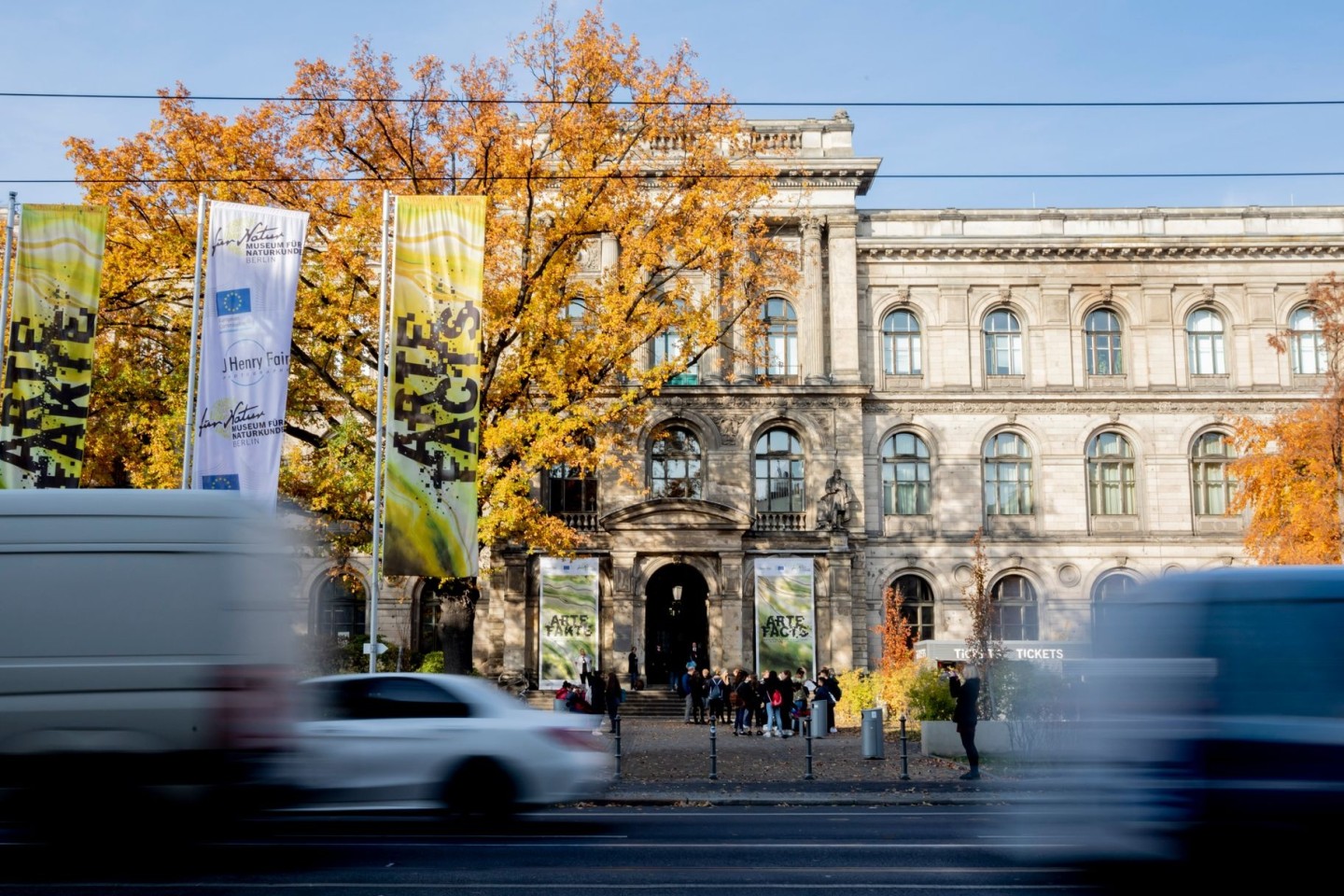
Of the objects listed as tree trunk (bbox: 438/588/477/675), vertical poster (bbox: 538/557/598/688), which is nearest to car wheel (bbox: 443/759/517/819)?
tree trunk (bbox: 438/588/477/675)

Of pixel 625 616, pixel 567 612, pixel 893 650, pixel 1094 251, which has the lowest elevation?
pixel 893 650

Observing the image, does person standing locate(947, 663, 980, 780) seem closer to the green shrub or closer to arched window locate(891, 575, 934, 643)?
the green shrub

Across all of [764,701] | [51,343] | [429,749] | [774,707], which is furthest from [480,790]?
[764,701]

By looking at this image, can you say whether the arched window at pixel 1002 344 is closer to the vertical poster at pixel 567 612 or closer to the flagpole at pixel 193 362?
the vertical poster at pixel 567 612

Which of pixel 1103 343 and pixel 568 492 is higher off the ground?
pixel 1103 343

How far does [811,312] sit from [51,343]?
87.7 ft

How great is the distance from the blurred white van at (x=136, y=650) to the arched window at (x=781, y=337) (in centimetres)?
3697

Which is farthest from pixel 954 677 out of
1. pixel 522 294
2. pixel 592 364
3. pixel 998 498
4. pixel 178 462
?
pixel 998 498

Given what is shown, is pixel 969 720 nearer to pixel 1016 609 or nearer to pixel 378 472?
pixel 378 472

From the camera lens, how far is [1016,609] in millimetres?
46312

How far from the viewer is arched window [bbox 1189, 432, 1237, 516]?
46.7m

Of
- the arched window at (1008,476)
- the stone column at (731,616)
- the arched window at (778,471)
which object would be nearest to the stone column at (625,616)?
the stone column at (731,616)

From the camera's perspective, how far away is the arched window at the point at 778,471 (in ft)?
151

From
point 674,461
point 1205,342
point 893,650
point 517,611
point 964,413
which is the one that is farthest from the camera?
point 1205,342
